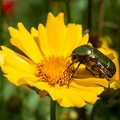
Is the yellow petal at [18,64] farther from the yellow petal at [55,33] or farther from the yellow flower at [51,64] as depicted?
the yellow petal at [55,33]

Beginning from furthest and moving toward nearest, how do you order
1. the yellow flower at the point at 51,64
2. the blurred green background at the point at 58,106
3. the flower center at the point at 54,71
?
1. the blurred green background at the point at 58,106
2. the flower center at the point at 54,71
3. the yellow flower at the point at 51,64

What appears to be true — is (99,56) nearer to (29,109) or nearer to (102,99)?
(102,99)

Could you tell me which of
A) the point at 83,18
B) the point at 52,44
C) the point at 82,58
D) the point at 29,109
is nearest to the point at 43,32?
the point at 52,44

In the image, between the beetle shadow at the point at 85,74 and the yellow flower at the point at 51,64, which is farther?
the beetle shadow at the point at 85,74

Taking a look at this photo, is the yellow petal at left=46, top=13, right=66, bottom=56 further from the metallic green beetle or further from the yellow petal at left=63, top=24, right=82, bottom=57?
the metallic green beetle

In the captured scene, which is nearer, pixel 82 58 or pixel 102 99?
pixel 82 58

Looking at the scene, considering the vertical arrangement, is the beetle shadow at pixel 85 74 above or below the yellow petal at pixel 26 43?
below

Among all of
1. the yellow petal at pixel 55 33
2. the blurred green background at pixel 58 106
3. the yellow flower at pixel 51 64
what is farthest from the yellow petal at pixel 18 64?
the blurred green background at pixel 58 106

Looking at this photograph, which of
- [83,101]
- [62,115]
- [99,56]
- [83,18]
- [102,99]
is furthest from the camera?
[83,18]
